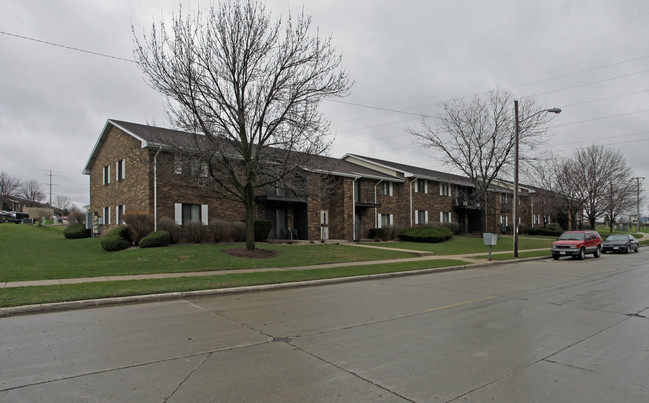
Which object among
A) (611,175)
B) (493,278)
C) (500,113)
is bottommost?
(493,278)

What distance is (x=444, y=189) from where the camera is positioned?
1585 inches

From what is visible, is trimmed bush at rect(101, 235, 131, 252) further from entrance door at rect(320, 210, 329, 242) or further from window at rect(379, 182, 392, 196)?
window at rect(379, 182, 392, 196)

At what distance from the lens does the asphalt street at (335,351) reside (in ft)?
13.5

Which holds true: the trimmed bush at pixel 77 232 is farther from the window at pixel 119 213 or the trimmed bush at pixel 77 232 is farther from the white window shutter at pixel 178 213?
the white window shutter at pixel 178 213

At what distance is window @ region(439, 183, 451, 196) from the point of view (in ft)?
130

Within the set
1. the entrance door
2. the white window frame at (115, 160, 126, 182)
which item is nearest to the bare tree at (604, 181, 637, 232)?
the entrance door

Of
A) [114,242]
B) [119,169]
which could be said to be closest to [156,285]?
[114,242]

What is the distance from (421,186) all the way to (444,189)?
415 cm

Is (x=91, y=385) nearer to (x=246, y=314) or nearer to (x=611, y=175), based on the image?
(x=246, y=314)

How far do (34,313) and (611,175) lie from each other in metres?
50.0

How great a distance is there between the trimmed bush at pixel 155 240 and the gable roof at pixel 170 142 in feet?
13.2

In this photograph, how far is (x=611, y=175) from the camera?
42625mm

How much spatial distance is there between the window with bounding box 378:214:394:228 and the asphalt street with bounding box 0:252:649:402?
2350 cm

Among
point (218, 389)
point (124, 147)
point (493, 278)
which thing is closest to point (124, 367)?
point (218, 389)
